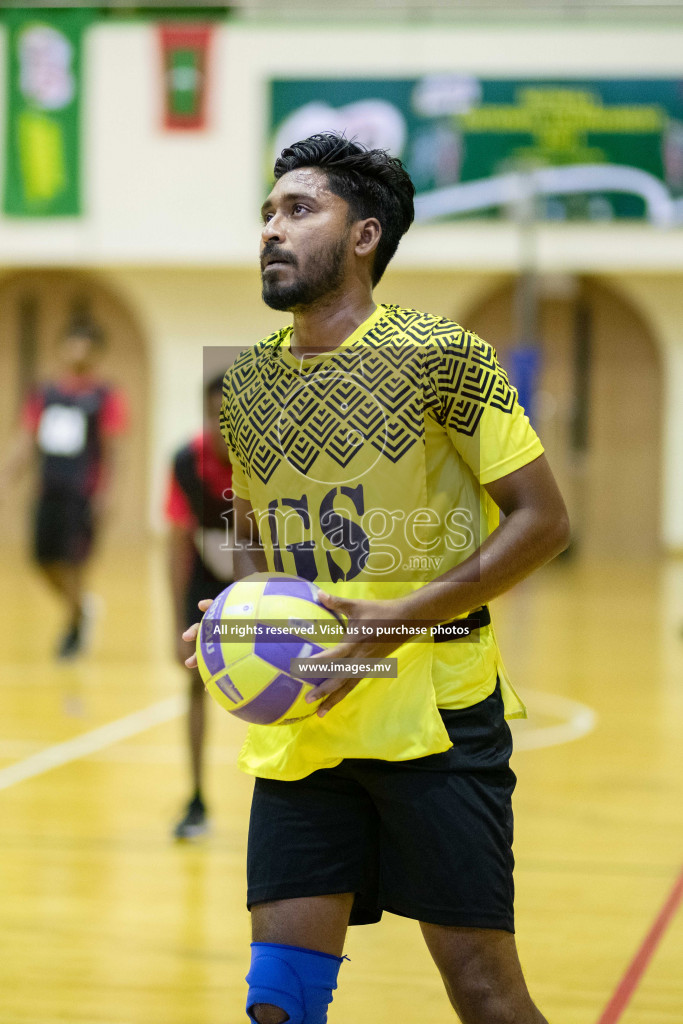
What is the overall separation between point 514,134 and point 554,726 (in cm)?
907

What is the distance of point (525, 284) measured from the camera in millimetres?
Answer: 6762

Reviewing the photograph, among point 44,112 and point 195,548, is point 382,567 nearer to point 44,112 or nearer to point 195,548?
point 195,548

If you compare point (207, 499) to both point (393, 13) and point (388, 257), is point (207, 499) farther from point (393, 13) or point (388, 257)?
point (393, 13)

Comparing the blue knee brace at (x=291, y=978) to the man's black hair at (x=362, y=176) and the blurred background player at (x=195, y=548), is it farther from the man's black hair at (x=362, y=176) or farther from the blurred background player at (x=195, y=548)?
the blurred background player at (x=195, y=548)

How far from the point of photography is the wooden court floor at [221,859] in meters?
3.36

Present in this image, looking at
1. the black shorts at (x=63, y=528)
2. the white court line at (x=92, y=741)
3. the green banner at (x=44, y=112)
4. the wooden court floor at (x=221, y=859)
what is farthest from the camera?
the green banner at (x=44, y=112)

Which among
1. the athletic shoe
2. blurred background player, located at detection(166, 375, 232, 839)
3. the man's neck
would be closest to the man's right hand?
the man's neck

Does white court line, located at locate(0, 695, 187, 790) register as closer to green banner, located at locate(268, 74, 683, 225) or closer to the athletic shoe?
the athletic shoe

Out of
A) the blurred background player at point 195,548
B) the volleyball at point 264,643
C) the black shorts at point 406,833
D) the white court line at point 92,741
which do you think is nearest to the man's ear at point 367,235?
the volleyball at point 264,643

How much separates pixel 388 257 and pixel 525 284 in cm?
464

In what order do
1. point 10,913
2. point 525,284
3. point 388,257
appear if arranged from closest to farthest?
point 388,257 < point 10,913 < point 525,284

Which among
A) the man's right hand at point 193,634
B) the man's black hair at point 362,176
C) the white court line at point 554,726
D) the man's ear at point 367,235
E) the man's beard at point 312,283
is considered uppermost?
the man's black hair at point 362,176

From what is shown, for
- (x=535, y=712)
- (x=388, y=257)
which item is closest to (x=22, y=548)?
(x=535, y=712)

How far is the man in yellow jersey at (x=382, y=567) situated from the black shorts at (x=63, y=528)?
6449 millimetres
